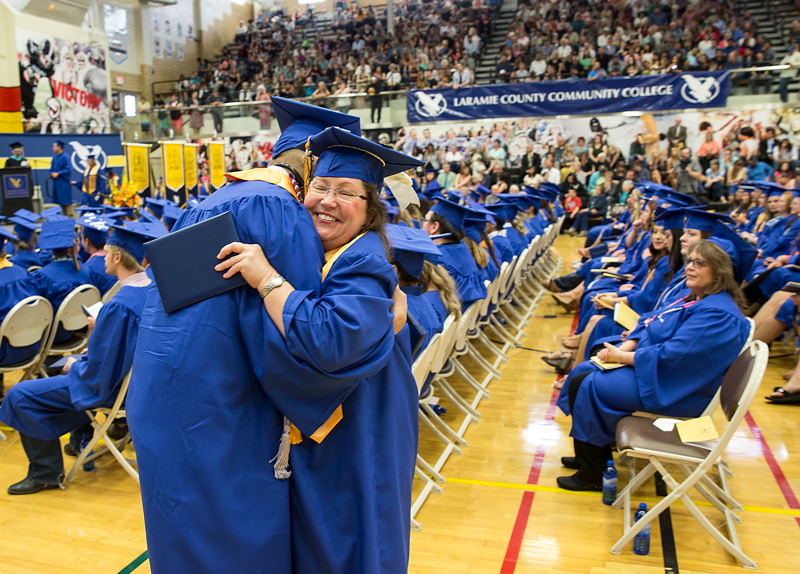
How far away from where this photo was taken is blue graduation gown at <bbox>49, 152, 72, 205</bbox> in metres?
15.1

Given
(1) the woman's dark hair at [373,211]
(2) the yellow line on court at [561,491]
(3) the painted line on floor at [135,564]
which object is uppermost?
(1) the woman's dark hair at [373,211]

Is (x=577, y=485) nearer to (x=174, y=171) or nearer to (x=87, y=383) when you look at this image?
(x=87, y=383)

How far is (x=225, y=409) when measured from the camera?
55.0 inches

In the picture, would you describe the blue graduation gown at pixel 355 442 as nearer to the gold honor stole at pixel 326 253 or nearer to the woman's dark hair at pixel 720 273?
the gold honor stole at pixel 326 253

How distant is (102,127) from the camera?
22.1 m

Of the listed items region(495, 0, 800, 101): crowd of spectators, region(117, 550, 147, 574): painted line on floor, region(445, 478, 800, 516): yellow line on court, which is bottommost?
region(445, 478, 800, 516): yellow line on court

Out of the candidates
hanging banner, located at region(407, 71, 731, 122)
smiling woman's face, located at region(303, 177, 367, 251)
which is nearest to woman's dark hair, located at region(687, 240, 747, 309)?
smiling woman's face, located at region(303, 177, 367, 251)

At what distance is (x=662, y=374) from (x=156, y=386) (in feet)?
8.87

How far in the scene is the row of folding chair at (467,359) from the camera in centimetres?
367

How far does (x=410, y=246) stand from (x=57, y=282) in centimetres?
374

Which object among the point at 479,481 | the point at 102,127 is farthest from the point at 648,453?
the point at 102,127

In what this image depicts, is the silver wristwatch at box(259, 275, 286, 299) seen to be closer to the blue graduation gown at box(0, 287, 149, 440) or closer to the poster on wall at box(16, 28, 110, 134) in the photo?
the blue graduation gown at box(0, 287, 149, 440)

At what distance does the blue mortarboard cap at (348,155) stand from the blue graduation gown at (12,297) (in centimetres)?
381

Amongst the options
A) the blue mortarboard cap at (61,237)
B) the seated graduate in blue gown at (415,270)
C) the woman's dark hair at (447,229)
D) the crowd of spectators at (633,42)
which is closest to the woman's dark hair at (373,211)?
the seated graduate in blue gown at (415,270)
